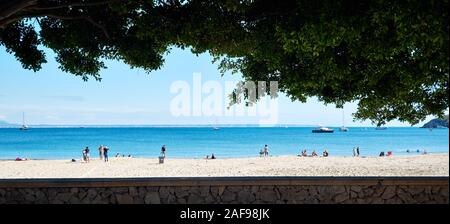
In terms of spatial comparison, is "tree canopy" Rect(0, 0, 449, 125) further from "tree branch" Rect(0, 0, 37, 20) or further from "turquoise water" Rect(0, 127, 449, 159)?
"turquoise water" Rect(0, 127, 449, 159)

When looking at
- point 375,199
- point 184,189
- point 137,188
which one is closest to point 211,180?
point 184,189

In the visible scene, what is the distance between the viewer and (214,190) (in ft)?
29.9

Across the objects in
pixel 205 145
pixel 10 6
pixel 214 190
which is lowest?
pixel 205 145

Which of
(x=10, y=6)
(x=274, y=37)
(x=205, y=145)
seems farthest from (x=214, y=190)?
(x=205, y=145)

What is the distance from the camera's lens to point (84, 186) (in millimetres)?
9047

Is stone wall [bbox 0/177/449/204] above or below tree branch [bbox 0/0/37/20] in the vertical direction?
below

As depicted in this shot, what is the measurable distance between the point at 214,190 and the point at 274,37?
137 inches

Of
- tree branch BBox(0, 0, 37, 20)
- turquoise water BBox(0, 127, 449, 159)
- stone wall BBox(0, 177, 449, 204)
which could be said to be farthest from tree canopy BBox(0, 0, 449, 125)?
turquoise water BBox(0, 127, 449, 159)

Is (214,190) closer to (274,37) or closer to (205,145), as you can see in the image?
(274,37)

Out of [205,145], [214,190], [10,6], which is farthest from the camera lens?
[205,145]

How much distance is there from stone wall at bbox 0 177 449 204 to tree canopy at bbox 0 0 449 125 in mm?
2549

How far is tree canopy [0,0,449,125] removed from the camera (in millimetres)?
8297

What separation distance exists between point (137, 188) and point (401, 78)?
675 centimetres
